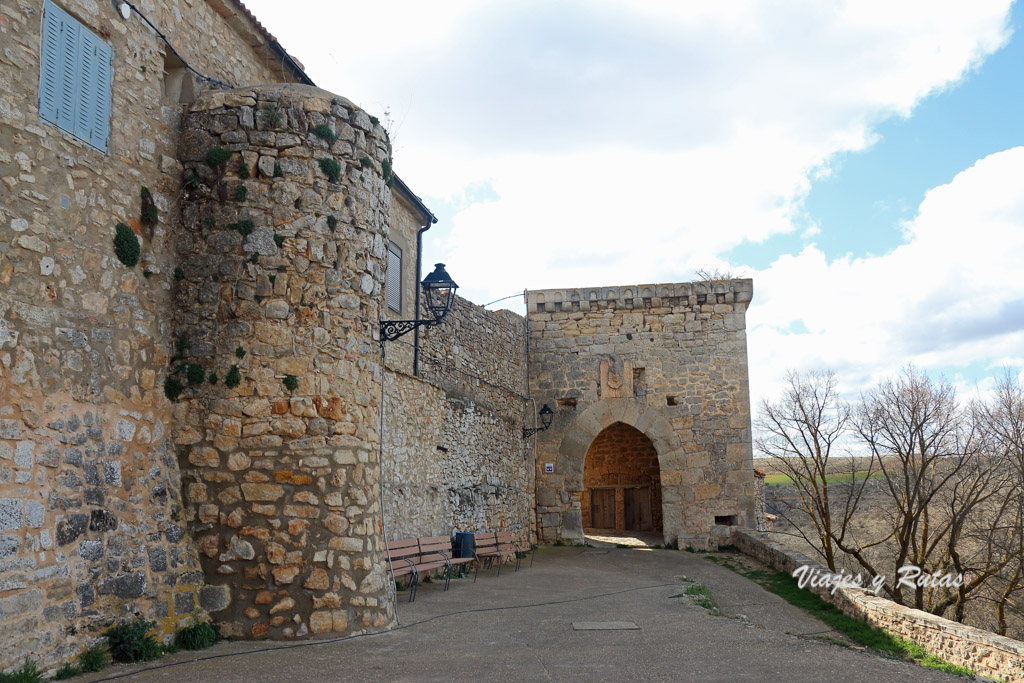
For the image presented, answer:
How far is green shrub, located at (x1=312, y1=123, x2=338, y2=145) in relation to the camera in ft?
21.2

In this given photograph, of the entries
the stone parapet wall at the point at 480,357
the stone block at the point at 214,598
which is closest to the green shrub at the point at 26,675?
the stone block at the point at 214,598

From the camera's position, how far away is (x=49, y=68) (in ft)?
16.3

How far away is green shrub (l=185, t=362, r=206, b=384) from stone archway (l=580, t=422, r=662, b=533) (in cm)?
1527

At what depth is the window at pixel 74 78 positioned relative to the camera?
4.94 meters

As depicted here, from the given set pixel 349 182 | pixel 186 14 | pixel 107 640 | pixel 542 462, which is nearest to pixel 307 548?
pixel 107 640

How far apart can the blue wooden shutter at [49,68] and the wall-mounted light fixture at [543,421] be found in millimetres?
11911

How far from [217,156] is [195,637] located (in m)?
3.58

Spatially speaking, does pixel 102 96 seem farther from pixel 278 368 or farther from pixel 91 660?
pixel 91 660

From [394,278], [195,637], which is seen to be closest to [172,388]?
[195,637]

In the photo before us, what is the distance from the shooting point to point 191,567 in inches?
228

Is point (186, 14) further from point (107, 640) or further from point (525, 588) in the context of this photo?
point (525, 588)

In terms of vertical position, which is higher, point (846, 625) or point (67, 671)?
point (67, 671)

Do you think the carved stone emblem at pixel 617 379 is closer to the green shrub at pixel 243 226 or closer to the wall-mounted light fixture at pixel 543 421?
the wall-mounted light fixture at pixel 543 421

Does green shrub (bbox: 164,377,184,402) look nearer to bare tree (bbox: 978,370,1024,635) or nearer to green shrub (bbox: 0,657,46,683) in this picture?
green shrub (bbox: 0,657,46,683)
